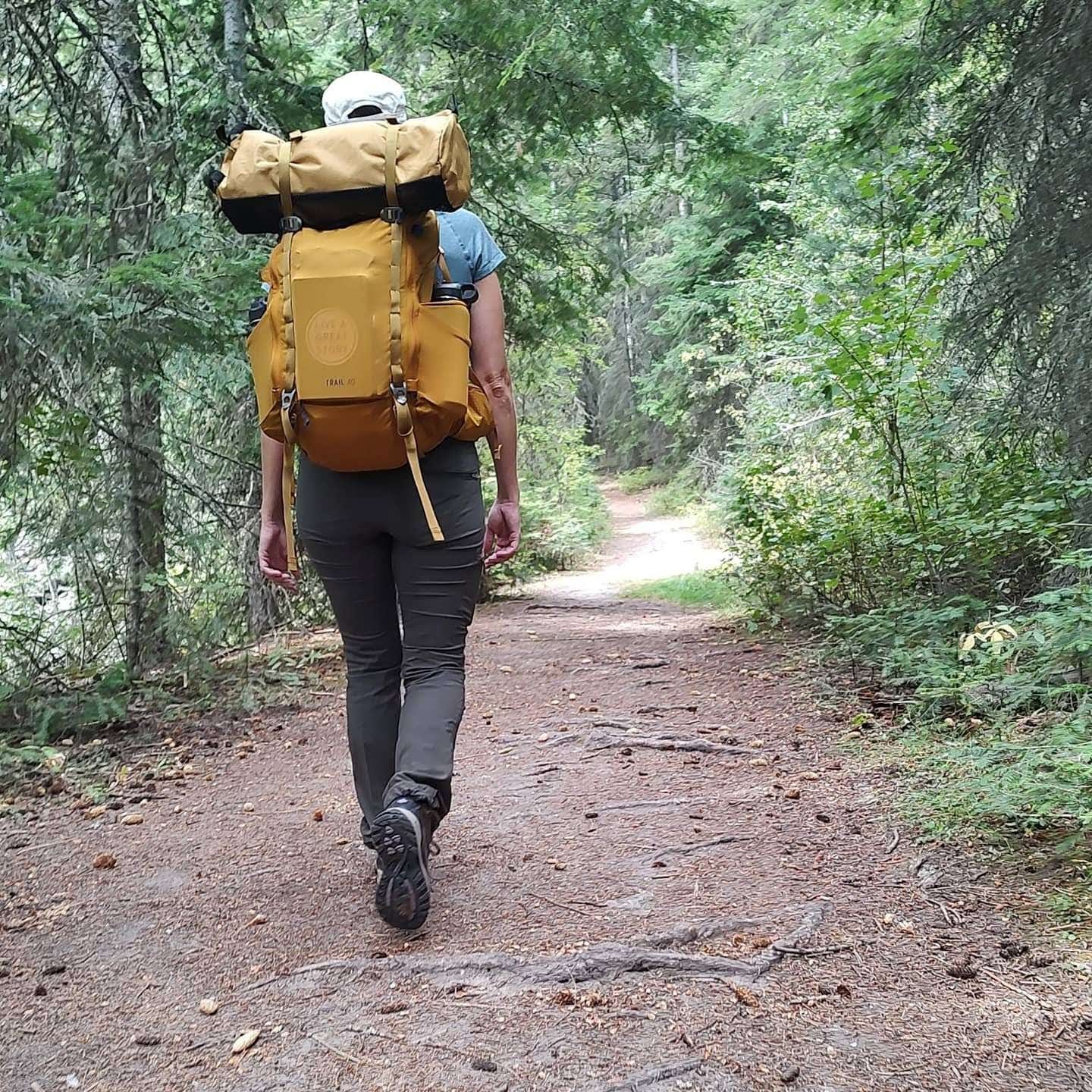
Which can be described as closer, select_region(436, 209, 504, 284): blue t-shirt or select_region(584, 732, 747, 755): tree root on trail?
select_region(436, 209, 504, 284): blue t-shirt

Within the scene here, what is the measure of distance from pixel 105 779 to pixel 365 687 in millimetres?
2312

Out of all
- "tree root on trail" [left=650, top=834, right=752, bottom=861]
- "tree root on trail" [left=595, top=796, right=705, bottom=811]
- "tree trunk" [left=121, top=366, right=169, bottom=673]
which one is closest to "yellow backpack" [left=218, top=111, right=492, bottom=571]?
"tree root on trail" [left=650, top=834, right=752, bottom=861]

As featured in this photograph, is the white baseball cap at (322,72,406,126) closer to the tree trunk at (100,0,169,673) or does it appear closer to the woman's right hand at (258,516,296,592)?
the woman's right hand at (258,516,296,592)

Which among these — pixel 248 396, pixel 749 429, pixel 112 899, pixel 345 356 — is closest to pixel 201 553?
pixel 248 396

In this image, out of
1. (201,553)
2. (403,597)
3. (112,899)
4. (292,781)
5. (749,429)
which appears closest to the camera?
(403,597)

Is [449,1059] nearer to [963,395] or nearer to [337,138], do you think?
[337,138]

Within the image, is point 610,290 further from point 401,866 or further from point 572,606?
point 401,866

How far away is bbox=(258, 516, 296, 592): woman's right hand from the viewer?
3174 mm

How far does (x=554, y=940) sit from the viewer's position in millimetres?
2766

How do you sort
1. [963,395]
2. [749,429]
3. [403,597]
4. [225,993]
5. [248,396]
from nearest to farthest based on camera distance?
[225,993] < [403,597] < [963,395] < [248,396] < [749,429]

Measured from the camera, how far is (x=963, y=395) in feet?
20.5

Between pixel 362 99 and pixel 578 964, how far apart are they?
2349 millimetres

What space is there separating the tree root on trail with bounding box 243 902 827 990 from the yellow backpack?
3.77 feet

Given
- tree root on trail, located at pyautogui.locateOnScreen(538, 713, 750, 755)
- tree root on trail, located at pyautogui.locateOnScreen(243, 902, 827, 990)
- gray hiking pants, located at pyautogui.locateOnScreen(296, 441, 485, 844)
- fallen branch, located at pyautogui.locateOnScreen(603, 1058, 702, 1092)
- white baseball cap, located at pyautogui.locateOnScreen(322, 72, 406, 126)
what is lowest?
tree root on trail, located at pyautogui.locateOnScreen(538, 713, 750, 755)
